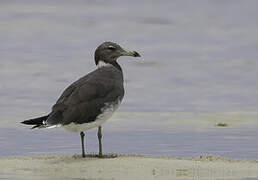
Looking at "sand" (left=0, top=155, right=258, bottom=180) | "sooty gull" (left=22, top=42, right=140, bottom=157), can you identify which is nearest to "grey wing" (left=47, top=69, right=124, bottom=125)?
"sooty gull" (left=22, top=42, right=140, bottom=157)

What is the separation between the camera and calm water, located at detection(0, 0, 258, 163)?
50.9ft

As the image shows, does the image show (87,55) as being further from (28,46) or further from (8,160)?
(8,160)

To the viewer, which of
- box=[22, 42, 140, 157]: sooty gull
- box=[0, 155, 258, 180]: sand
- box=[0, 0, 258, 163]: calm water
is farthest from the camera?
box=[0, 0, 258, 163]: calm water

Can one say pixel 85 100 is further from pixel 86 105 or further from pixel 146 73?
pixel 146 73

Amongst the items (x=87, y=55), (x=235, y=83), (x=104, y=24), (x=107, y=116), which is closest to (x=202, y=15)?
(x=104, y=24)

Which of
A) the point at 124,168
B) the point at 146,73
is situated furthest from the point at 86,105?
the point at 146,73

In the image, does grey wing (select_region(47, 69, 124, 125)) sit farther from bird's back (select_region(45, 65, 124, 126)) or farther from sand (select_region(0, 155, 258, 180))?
sand (select_region(0, 155, 258, 180))

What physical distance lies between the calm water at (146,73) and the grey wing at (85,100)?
1.39 meters

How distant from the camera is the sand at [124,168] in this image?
12.3 metres

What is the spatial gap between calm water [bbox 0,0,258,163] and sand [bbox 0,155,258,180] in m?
1.19

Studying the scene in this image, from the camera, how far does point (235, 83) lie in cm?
2003

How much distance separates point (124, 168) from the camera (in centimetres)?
1269

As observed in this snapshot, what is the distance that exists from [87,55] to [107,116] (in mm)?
9124

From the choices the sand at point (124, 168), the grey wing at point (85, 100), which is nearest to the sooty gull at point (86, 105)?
the grey wing at point (85, 100)
